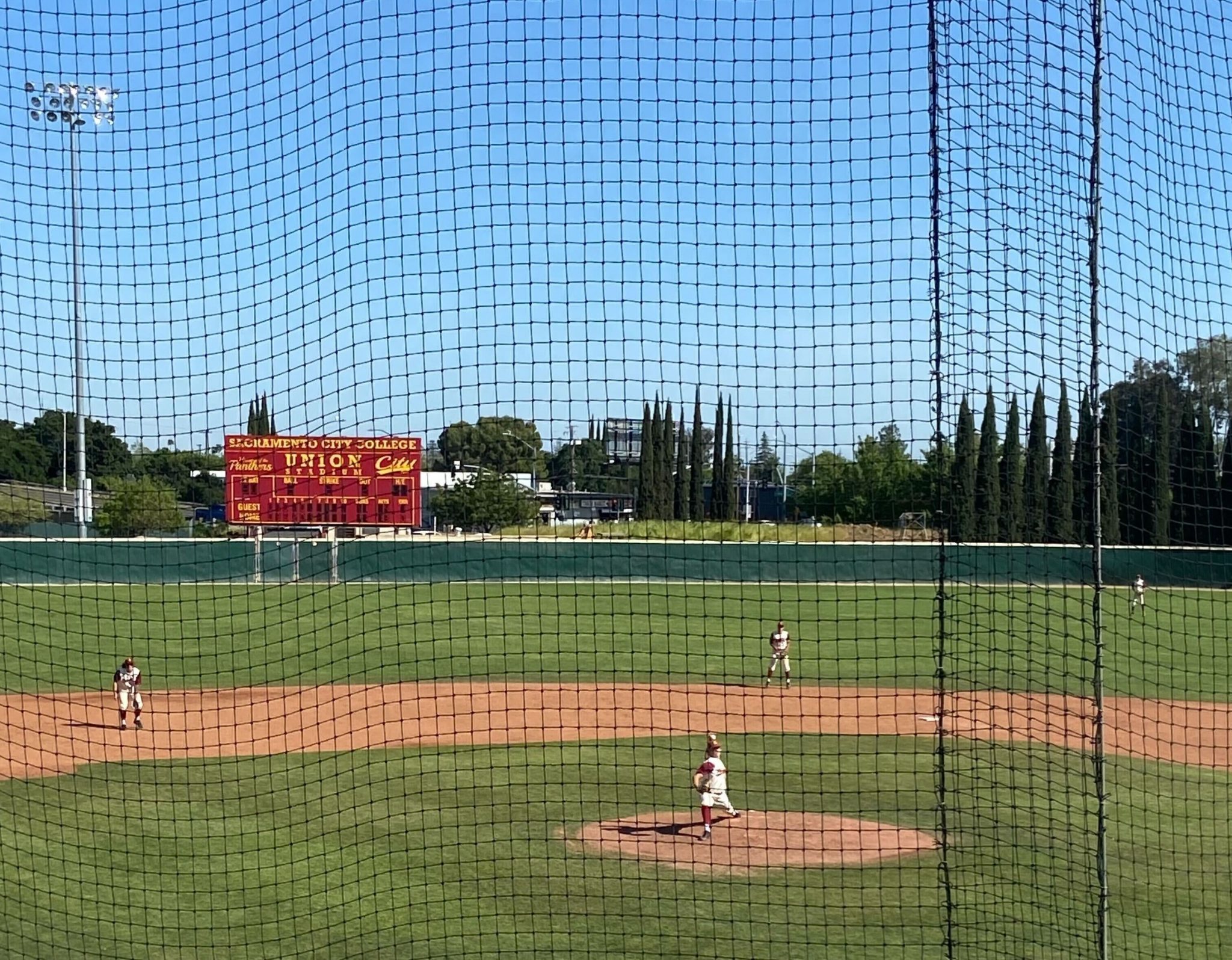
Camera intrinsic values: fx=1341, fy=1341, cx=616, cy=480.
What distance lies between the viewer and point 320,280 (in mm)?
7211

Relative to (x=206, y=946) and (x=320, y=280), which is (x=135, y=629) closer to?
(x=206, y=946)

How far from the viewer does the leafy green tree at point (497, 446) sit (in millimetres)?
10539

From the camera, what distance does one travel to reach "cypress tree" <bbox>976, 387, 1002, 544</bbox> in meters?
6.54

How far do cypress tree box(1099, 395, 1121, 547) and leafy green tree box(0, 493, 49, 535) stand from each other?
31.2 feet

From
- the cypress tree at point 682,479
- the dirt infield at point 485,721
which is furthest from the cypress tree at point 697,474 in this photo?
the dirt infield at point 485,721

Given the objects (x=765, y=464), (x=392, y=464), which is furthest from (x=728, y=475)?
(x=392, y=464)

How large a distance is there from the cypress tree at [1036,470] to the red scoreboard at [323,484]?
15.5m

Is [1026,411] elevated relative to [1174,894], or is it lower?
elevated

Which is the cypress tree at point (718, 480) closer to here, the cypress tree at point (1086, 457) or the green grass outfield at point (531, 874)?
the green grass outfield at point (531, 874)

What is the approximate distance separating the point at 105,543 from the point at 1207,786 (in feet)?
37.9

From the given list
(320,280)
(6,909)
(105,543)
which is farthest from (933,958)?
(105,543)

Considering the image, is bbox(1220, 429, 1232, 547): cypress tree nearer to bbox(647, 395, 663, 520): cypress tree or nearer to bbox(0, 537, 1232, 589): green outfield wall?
bbox(647, 395, 663, 520): cypress tree

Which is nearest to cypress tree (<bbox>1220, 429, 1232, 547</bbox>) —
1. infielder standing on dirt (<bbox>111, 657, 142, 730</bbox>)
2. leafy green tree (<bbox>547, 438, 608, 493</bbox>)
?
leafy green tree (<bbox>547, 438, 608, 493</bbox>)

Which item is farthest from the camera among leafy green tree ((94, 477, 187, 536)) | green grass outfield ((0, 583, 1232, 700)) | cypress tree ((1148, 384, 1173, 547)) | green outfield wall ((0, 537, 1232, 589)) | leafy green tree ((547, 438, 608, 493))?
green outfield wall ((0, 537, 1232, 589))
